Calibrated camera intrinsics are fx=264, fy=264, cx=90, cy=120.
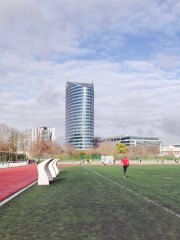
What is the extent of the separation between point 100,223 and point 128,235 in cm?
110

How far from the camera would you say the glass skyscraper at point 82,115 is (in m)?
190

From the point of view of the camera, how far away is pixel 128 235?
16.8 feet

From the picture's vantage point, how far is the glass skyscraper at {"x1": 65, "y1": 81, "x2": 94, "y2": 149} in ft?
623

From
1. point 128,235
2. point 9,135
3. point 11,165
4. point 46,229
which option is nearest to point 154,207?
point 128,235

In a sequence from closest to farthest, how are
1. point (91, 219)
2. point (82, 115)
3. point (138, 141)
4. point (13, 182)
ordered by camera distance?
point (91, 219), point (13, 182), point (138, 141), point (82, 115)

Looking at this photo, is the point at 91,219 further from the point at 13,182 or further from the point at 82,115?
the point at 82,115

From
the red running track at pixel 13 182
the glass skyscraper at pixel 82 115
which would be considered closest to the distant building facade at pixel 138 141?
the glass skyscraper at pixel 82 115

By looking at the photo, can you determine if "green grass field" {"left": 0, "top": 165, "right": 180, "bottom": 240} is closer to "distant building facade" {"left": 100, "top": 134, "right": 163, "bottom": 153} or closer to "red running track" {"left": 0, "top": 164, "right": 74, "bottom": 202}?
"red running track" {"left": 0, "top": 164, "right": 74, "bottom": 202}

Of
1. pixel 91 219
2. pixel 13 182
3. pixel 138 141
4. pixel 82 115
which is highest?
pixel 82 115

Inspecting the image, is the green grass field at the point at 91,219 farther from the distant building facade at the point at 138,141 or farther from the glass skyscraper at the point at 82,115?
the glass skyscraper at the point at 82,115

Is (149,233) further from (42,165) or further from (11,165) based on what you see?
(11,165)

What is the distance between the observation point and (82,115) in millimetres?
189000

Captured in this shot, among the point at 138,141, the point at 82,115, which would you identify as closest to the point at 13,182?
the point at 138,141

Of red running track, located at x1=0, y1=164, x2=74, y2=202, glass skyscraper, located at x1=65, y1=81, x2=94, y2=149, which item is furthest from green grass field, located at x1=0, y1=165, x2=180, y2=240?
glass skyscraper, located at x1=65, y1=81, x2=94, y2=149
